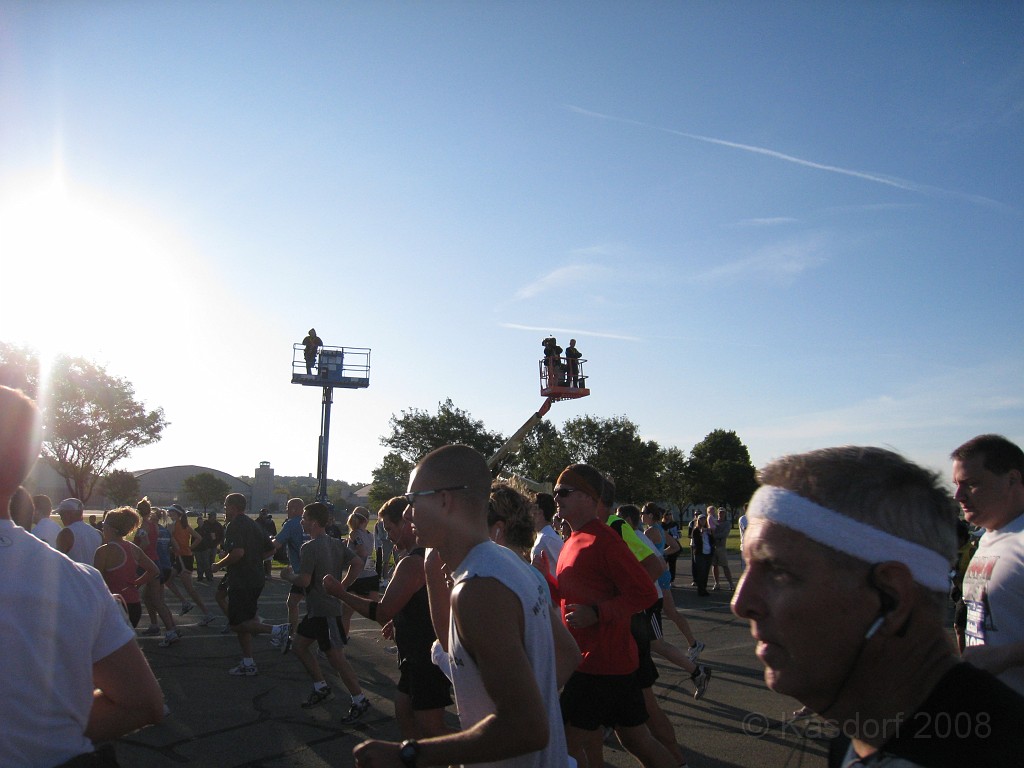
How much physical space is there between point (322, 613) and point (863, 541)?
708cm

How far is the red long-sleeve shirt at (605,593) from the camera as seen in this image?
13.9 feet

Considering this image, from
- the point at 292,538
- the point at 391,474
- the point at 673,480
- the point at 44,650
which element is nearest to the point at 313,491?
the point at 391,474

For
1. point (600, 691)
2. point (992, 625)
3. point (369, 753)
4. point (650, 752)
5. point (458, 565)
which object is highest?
point (458, 565)

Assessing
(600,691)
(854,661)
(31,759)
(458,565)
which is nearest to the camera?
(854,661)

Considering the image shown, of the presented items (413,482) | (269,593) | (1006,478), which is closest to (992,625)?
(1006,478)

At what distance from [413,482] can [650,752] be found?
2.61 meters

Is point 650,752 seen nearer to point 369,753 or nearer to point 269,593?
point 369,753

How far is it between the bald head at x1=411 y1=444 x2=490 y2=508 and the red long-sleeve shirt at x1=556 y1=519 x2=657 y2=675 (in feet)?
6.15

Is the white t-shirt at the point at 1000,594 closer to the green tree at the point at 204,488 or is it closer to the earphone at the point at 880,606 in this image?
the earphone at the point at 880,606

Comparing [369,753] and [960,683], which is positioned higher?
[960,683]

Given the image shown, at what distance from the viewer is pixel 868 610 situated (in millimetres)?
1363

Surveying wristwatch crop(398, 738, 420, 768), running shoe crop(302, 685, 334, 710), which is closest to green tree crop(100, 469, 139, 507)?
running shoe crop(302, 685, 334, 710)

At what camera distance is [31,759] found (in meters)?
1.86

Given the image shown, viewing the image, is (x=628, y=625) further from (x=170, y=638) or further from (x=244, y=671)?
(x=170, y=638)
